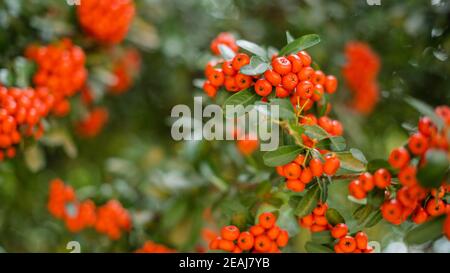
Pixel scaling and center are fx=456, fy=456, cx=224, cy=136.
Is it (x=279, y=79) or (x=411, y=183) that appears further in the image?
(x=279, y=79)

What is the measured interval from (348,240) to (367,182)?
223mm

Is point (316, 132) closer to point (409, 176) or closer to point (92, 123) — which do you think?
point (409, 176)

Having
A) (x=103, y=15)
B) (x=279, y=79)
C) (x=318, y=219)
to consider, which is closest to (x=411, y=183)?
(x=318, y=219)

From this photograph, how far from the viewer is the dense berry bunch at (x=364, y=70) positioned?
260 centimetres

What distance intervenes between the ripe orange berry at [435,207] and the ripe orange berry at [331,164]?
271mm

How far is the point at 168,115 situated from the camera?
3170 mm

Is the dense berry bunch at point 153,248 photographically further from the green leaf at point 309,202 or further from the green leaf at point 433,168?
the green leaf at point 433,168

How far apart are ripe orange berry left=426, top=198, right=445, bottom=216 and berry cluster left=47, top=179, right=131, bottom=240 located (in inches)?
55.0

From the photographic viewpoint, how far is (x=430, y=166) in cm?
107

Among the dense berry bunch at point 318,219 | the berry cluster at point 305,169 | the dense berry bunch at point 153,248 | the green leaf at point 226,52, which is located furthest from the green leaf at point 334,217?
the dense berry bunch at point 153,248

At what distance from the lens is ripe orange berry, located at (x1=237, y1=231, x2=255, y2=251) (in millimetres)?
1411

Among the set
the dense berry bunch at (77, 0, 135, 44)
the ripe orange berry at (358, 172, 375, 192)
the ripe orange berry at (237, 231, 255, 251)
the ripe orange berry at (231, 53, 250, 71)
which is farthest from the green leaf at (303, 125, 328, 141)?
the dense berry bunch at (77, 0, 135, 44)

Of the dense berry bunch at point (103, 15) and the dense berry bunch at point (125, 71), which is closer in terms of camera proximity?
the dense berry bunch at point (103, 15)

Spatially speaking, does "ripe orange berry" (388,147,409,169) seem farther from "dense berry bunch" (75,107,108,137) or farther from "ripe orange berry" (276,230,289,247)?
"dense berry bunch" (75,107,108,137)
